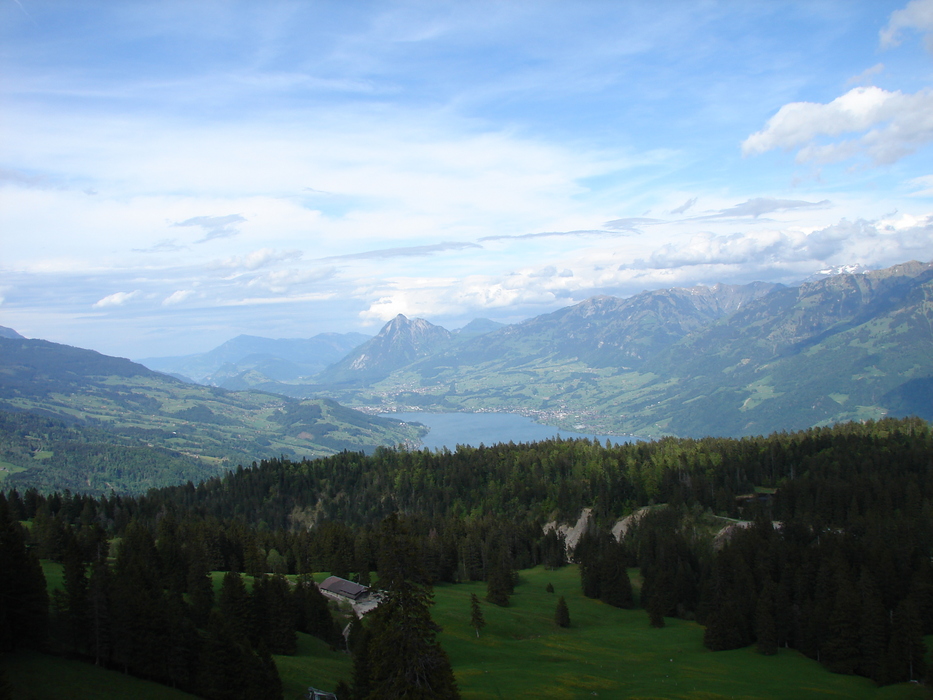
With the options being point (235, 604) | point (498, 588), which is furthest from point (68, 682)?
point (498, 588)

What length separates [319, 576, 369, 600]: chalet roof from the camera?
7538 centimetres

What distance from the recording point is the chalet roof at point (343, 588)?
247 ft

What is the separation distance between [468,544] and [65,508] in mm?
83075

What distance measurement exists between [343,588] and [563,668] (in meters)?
31.8

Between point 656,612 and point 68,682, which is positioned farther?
point 656,612

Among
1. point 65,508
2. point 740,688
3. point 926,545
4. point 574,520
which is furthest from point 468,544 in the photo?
point 65,508

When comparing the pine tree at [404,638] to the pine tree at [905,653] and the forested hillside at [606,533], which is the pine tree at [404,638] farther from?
the pine tree at [905,653]

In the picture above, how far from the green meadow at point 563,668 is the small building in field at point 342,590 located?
398 inches

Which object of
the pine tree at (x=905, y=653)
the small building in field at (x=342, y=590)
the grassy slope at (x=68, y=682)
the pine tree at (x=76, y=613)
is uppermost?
the pine tree at (x=76, y=613)

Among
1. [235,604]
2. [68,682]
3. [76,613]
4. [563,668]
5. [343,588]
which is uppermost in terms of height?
[76,613]

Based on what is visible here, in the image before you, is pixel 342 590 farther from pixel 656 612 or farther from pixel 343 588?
pixel 656 612

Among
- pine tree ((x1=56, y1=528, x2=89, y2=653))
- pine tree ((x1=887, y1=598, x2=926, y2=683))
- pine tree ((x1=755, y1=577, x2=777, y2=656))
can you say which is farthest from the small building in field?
pine tree ((x1=887, y1=598, x2=926, y2=683))

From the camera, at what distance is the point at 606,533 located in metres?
109

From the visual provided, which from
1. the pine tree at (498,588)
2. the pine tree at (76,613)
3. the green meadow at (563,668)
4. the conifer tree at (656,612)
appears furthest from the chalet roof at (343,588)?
the conifer tree at (656,612)
